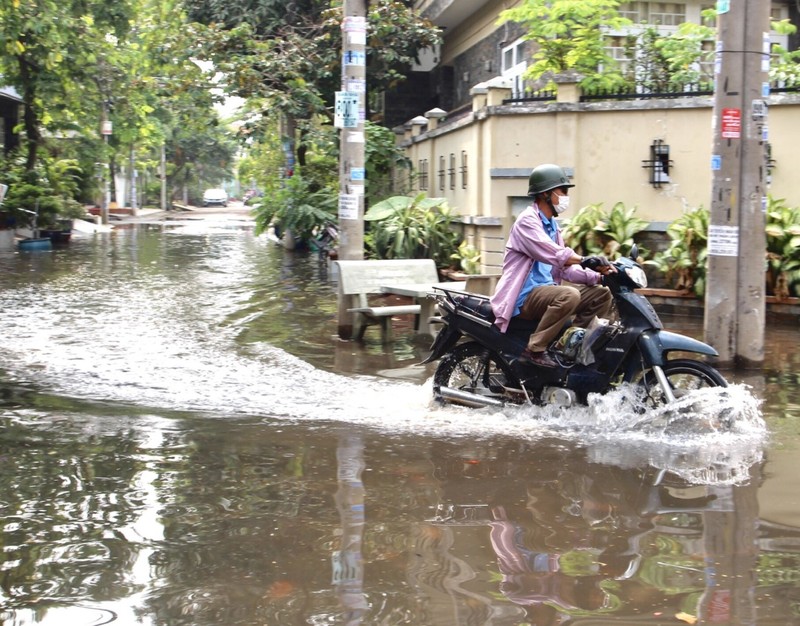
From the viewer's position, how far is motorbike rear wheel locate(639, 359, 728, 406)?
684 cm

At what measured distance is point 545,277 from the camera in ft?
24.7

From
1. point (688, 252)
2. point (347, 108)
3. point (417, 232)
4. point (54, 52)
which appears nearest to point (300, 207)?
point (417, 232)

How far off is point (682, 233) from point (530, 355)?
558 cm

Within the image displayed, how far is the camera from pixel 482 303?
7820 mm

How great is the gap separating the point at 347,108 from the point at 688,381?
17.4 feet

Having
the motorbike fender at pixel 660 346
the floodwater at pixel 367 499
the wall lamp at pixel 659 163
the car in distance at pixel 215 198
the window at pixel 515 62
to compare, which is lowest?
the floodwater at pixel 367 499

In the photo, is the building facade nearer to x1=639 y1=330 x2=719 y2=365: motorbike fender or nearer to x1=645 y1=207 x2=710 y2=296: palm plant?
x1=645 y1=207 x2=710 y2=296: palm plant

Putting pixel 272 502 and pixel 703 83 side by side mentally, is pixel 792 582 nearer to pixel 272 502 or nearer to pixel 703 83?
pixel 272 502

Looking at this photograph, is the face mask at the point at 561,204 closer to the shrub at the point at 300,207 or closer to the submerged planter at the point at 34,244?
the shrub at the point at 300,207

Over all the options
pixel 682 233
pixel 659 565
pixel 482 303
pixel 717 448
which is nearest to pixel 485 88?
pixel 682 233

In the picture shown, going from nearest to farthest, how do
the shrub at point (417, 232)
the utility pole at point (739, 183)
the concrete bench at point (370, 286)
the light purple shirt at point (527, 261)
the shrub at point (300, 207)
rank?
the light purple shirt at point (527, 261) < the utility pole at point (739, 183) < the concrete bench at point (370, 286) < the shrub at point (417, 232) < the shrub at point (300, 207)

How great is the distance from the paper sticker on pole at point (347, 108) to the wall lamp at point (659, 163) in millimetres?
4367

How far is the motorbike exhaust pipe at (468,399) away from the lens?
7.77 m

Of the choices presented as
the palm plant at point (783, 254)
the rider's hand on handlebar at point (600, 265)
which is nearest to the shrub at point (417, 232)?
the palm plant at point (783, 254)
